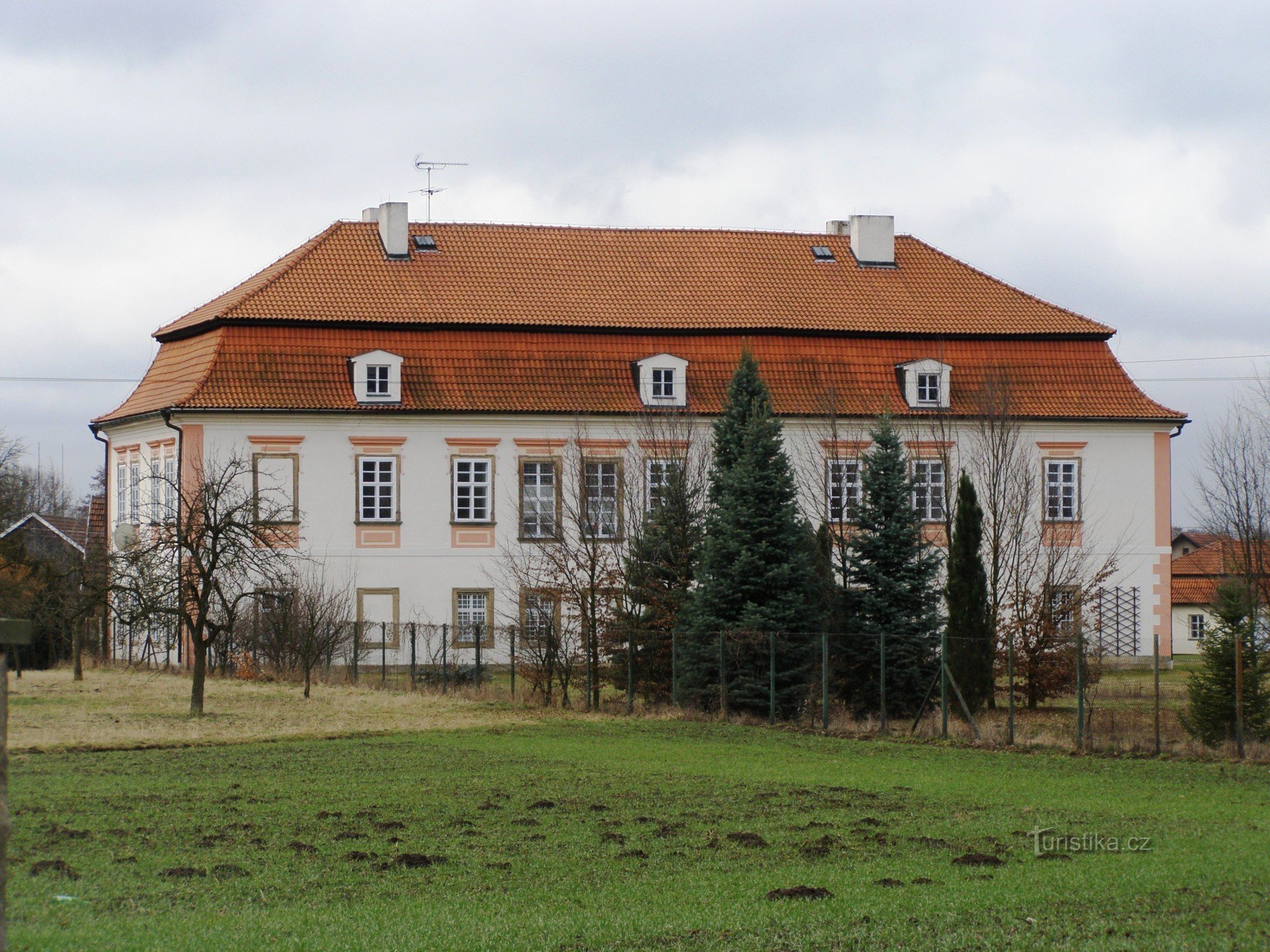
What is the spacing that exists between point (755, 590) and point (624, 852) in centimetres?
1510

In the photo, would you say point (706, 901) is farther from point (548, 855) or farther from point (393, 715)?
point (393, 715)

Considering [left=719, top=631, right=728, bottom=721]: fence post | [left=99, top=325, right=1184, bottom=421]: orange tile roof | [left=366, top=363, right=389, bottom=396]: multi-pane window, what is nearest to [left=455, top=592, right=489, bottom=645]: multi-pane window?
[left=99, top=325, right=1184, bottom=421]: orange tile roof

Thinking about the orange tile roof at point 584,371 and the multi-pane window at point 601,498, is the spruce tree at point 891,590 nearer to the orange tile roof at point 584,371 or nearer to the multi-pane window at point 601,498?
the multi-pane window at point 601,498

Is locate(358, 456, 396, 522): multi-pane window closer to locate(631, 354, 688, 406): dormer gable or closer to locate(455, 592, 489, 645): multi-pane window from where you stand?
locate(455, 592, 489, 645): multi-pane window

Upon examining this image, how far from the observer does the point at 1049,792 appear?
15992 millimetres

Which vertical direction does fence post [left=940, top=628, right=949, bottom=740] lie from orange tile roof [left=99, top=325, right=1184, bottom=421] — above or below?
below

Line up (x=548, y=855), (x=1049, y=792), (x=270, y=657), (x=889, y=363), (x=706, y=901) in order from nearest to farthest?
(x=706, y=901) → (x=548, y=855) → (x=1049, y=792) → (x=270, y=657) → (x=889, y=363)

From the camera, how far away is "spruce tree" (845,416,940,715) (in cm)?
2588

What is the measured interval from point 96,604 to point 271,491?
11448 mm

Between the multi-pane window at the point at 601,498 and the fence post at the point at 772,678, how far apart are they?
18.1 ft

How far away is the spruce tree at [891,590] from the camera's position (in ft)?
84.9

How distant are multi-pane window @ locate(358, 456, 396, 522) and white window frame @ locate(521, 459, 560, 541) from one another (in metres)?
3.30

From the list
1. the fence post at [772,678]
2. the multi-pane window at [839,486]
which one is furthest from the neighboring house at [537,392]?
the fence post at [772,678]

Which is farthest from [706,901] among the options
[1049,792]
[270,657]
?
[270,657]
